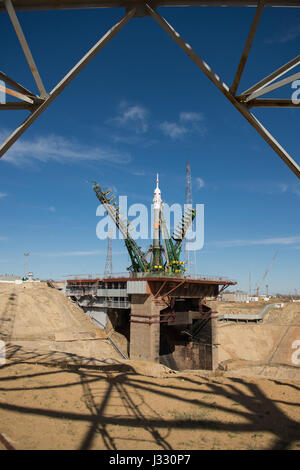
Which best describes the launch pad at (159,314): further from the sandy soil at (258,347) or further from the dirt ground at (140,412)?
the dirt ground at (140,412)

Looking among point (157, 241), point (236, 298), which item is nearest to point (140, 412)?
point (157, 241)

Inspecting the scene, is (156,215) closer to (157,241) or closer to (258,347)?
(157,241)

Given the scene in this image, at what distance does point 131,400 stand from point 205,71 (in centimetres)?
963

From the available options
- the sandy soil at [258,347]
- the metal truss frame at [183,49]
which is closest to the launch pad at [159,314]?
the sandy soil at [258,347]

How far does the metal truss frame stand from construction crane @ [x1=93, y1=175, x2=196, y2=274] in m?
40.1

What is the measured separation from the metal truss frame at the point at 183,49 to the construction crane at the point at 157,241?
40.1 metres

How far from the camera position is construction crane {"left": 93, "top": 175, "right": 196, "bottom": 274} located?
4684cm

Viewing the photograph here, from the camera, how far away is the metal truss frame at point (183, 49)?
5.14 meters

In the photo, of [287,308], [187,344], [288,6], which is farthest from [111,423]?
[287,308]

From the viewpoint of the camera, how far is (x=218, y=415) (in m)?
8.04

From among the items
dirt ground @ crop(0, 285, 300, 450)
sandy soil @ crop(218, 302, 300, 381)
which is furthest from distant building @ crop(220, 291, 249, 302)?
dirt ground @ crop(0, 285, 300, 450)

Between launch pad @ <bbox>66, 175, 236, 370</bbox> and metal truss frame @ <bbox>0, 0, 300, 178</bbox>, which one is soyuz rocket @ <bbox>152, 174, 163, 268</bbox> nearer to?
launch pad @ <bbox>66, 175, 236, 370</bbox>

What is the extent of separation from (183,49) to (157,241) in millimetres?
41465
